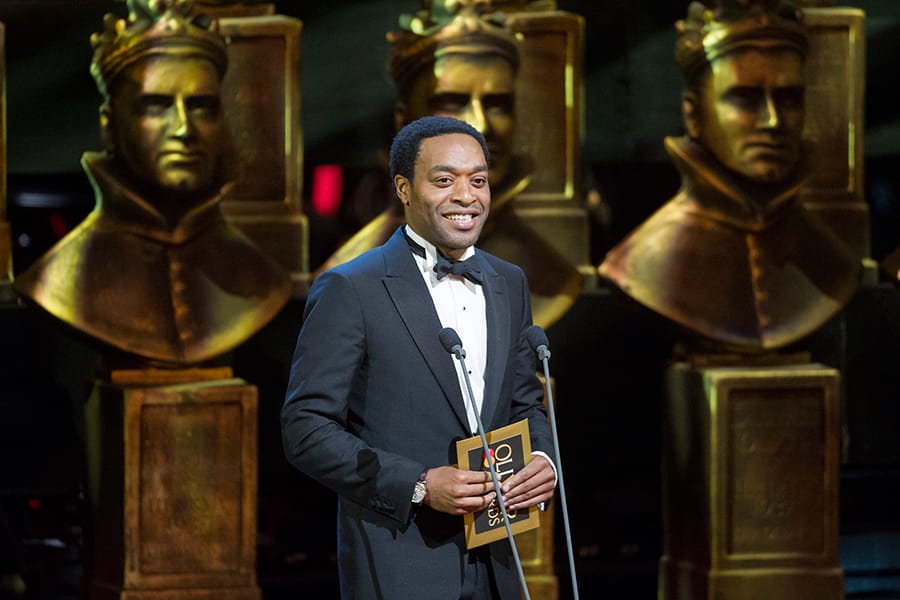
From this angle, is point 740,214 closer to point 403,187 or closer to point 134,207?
point 134,207

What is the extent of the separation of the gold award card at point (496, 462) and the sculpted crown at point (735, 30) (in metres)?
2.55

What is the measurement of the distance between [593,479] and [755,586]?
924 millimetres

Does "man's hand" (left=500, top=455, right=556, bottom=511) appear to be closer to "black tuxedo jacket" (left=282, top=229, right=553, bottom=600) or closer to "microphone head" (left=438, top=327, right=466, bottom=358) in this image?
"black tuxedo jacket" (left=282, top=229, right=553, bottom=600)

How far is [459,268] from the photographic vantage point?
2.53m

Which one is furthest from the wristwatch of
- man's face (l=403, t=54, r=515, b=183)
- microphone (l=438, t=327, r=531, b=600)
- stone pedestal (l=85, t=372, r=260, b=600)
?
man's face (l=403, t=54, r=515, b=183)

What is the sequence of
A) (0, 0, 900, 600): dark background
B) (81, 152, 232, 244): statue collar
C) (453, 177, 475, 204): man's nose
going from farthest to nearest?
(0, 0, 900, 600): dark background, (81, 152, 232, 244): statue collar, (453, 177, 475, 204): man's nose

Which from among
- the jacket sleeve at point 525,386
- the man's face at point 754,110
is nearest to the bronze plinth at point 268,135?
the man's face at point 754,110

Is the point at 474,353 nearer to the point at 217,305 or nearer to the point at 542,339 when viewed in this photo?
the point at 542,339

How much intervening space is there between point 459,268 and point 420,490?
36 cm

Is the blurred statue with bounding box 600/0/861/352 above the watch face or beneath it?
above

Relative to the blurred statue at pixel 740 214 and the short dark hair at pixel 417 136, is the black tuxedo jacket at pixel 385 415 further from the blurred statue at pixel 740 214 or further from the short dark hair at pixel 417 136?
the blurred statue at pixel 740 214

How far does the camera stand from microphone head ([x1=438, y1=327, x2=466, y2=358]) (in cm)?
238

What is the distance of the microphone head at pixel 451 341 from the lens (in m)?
2.38

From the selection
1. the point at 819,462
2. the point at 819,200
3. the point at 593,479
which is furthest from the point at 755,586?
the point at 819,200
